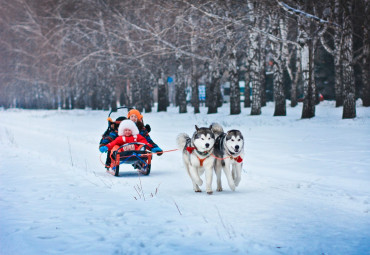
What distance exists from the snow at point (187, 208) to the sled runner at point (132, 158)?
0.25 meters

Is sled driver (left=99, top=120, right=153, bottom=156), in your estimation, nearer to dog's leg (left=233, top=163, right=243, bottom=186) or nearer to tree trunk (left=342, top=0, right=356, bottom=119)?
dog's leg (left=233, top=163, right=243, bottom=186)

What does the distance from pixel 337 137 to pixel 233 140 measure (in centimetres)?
875

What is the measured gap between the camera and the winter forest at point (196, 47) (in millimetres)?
20297

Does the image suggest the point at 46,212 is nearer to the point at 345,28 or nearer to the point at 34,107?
the point at 345,28

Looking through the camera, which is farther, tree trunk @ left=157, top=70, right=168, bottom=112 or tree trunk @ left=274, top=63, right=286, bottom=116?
tree trunk @ left=157, top=70, right=168, bottom=112

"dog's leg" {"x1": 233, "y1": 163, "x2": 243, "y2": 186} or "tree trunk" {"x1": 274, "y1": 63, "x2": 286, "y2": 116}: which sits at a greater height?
"tree trunk" {"x1": 274, "y1": 63, "x2": 286, "y2": 116}

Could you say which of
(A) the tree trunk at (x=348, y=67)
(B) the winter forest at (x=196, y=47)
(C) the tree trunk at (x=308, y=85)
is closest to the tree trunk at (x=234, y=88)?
(B) the winter forest at (x=196, y=47)

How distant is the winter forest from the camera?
66.6ft

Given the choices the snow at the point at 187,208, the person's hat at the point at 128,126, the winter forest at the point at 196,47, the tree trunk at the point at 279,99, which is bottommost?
A: the snow at the point at 187,208

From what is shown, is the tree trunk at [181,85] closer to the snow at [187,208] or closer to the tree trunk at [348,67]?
the tree trunk at [348,67]

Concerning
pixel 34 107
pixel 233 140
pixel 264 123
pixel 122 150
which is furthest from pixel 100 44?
pixel 34 107

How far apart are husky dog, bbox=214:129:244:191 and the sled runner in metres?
2.52

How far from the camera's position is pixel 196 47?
29.9 m

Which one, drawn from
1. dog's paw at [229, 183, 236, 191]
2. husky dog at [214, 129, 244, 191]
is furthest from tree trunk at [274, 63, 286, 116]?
dog's paw at [229, 183, 236, 191]
